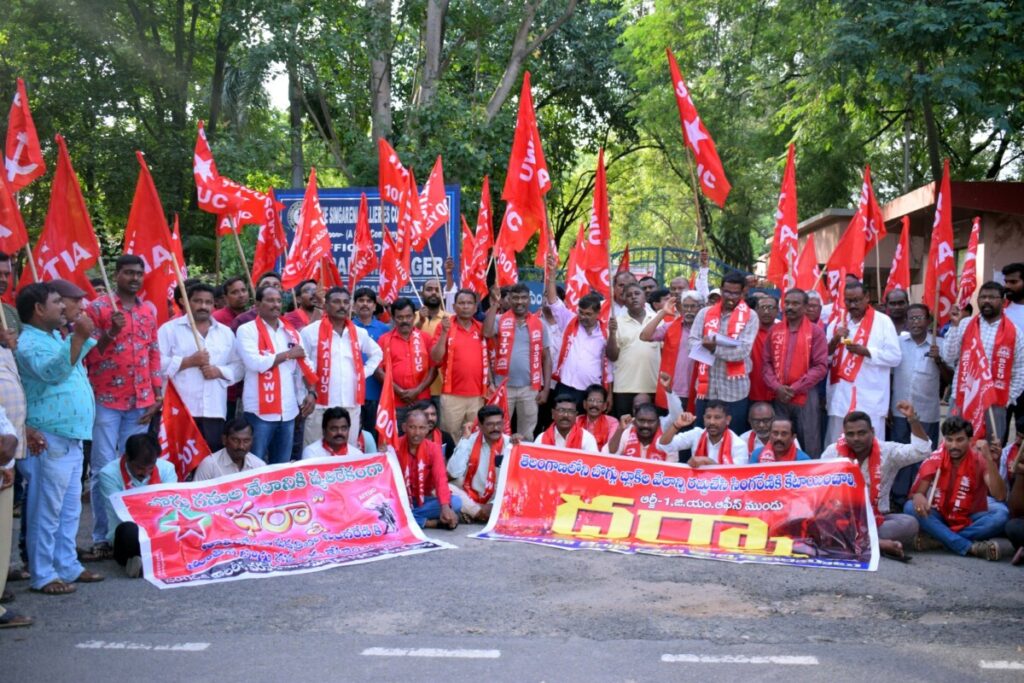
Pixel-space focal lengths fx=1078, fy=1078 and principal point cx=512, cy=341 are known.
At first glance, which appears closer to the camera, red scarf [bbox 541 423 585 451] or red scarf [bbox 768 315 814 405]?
red scarf [bbox 541 423 585 451]

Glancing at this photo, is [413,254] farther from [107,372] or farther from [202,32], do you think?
[202,32]

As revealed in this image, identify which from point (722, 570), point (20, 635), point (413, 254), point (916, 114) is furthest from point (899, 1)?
point (20, 635)

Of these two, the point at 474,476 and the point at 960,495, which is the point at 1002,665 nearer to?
the point at 960,495

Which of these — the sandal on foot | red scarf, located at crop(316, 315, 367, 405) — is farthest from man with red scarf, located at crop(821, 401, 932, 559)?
the sandal on foot

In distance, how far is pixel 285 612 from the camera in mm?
5980

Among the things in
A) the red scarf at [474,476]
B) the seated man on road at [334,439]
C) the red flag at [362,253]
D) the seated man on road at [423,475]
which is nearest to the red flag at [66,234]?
the seated man on road at [334,439]

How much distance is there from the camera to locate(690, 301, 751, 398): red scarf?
9047 millimetres

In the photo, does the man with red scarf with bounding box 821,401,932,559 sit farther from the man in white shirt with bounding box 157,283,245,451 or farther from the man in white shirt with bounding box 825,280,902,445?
the man in white shirt with bounding box 157,283,245,451

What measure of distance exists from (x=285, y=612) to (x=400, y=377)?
13.0 feet

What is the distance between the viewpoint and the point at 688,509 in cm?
795

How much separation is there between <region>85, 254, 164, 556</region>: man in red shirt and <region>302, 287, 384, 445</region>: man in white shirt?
1695 millimetres

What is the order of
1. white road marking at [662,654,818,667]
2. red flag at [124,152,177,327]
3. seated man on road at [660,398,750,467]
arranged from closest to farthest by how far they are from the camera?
1. white road marking at [662,654,818,667]
2. red flag at [124,152,177,327]
3. seated man on road at [660,398,750,467]

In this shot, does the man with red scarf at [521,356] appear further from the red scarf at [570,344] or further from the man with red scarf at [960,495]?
the man with red scarf at [960,495]

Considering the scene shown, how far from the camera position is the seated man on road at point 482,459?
877 cm
